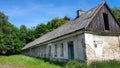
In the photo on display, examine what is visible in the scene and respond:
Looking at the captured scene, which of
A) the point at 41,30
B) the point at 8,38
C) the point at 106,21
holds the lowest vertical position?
the point at 106,21

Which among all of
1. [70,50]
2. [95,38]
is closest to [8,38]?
[70,50]

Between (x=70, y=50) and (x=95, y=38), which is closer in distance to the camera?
(x=95, y=38)

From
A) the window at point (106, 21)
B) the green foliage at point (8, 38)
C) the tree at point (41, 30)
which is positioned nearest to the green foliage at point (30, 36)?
the tree at point (41, 30)

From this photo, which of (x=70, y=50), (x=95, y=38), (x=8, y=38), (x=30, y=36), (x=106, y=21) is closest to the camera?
(x=95, y=38)

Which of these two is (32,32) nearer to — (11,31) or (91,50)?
(11,31)

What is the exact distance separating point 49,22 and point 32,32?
7.23 m

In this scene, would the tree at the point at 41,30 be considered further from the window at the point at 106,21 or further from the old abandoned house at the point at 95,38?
the window at the point at 106,21

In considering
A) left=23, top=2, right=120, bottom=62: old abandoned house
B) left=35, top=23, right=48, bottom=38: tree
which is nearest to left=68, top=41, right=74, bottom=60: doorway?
left=23, top=2, right=120, bottom=62: old abandoned house

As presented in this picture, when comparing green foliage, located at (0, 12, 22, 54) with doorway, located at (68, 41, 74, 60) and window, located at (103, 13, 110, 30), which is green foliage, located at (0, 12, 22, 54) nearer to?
doorway, located at (68, 41, 74, 60)

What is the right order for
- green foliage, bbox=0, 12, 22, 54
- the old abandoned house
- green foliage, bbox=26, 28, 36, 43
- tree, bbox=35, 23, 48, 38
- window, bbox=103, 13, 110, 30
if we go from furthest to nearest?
1. tree, bbox=35, 23, 48, 38
2. green foliage, bbox=26, 28, 36, 43
3. green foliage, bbox=0, 12, 22, 54
4. window, bbox=103, 13, 110, 30
5. the old abandoned house

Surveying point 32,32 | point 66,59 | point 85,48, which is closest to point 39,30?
point 32,32

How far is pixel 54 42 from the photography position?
74.1 feet

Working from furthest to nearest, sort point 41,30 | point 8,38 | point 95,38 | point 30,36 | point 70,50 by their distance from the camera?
point 41,30 → point 30,36 → point 8,38 → point 70,50 → point 95,38

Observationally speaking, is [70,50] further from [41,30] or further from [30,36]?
[41,30]
